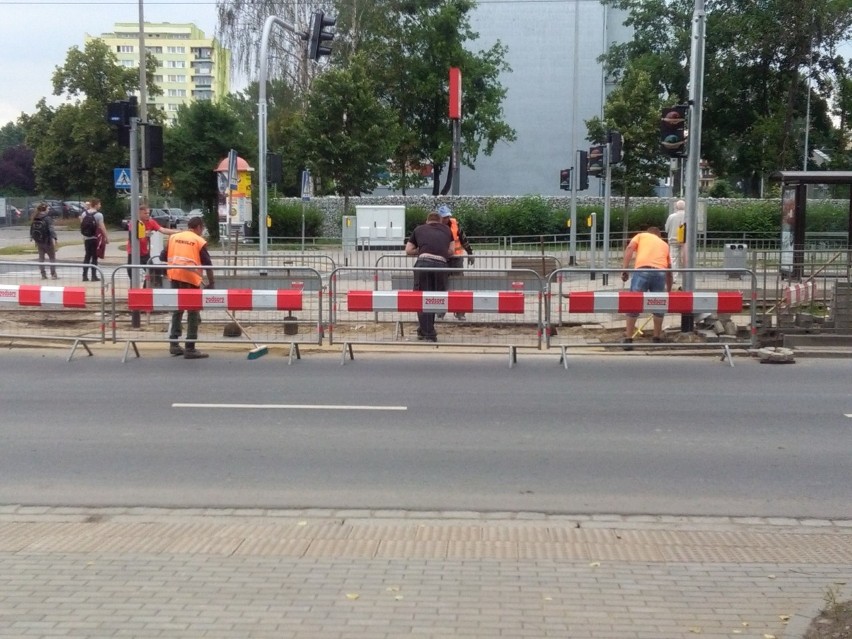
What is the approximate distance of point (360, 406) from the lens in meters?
10.1

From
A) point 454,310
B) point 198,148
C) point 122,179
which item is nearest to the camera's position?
point 454,310

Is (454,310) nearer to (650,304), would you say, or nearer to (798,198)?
(650,304)

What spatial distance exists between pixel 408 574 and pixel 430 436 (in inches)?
140

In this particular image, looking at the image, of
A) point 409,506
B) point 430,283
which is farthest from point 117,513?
point 430,283

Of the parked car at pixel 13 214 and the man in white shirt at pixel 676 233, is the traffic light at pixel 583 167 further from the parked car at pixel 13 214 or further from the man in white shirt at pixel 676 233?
the parked car at pixel 13 214

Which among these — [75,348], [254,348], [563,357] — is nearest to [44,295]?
[75,348]

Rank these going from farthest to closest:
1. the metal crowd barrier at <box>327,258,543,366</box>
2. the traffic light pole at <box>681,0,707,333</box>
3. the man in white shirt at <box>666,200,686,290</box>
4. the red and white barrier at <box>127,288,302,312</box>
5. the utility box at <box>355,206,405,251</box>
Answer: the utility box at <box>355,206,405,251</box> < the man in white shirt at <box>666,200,686,290</box> < the traffic light pole at <box>681,0,707,333</box> < the metal crowd barrier at <box>327,258,543,366</box> < the red and white barrier at <box>127,288,302,312</box>

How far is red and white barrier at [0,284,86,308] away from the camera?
44.0 ft

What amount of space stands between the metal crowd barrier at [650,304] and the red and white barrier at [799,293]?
549 mm

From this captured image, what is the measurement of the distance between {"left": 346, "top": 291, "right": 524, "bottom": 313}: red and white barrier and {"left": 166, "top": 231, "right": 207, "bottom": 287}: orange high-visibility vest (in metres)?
2.09

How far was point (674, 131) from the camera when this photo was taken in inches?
626

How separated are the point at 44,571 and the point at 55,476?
2358 mm

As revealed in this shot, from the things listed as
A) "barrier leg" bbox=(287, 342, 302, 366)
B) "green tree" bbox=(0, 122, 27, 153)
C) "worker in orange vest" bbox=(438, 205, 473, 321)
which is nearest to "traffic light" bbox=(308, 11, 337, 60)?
"worker in orange vest" bbox=(438, 205, 473, 321)

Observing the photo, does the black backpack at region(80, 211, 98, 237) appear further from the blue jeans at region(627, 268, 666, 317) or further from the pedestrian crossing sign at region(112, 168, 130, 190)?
the blue jeans at region(627, 268, 666, 317)
